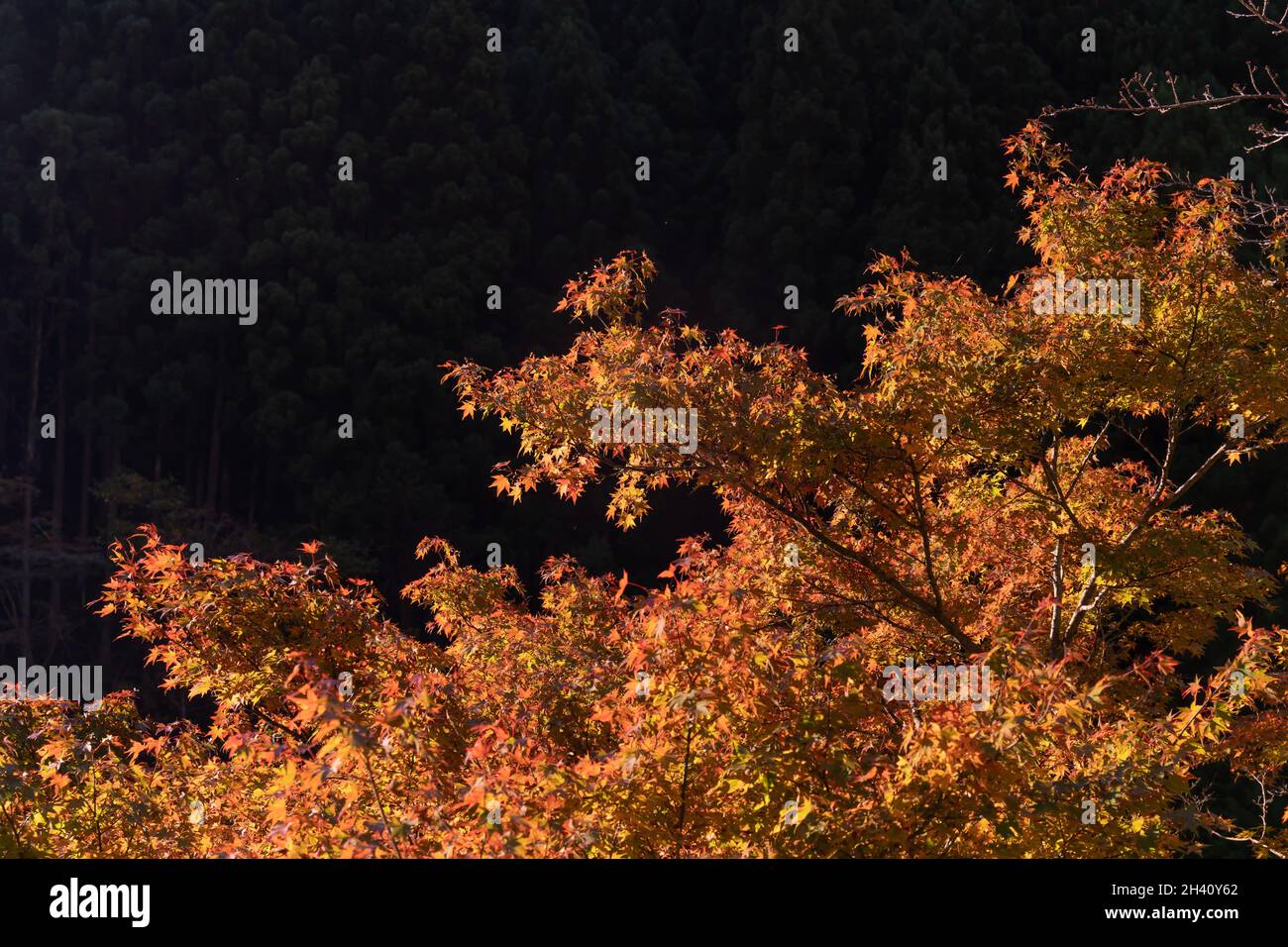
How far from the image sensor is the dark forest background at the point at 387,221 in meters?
16.3

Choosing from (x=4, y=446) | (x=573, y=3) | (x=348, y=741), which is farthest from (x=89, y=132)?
(x=348, y=741)

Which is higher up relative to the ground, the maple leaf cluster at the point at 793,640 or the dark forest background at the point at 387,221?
the dark forest background at the point at 387,221

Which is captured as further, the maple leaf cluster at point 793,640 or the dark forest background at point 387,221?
the dark forest background at point 387,221

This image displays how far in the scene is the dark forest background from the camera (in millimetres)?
16266

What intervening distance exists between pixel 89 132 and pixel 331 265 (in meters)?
3.85

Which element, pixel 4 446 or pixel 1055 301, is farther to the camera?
pixel 4 446

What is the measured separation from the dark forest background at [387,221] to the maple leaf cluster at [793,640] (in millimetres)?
9232

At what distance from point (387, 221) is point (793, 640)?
14.9 metres

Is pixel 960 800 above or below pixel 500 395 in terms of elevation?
below

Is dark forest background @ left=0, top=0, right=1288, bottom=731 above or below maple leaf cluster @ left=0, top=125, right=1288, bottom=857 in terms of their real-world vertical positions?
above

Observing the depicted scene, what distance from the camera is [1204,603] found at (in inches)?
247

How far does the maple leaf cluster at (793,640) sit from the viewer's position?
3.18m

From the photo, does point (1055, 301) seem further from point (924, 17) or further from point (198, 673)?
point (924, 17)

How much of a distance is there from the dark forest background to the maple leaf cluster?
9.23 meters
